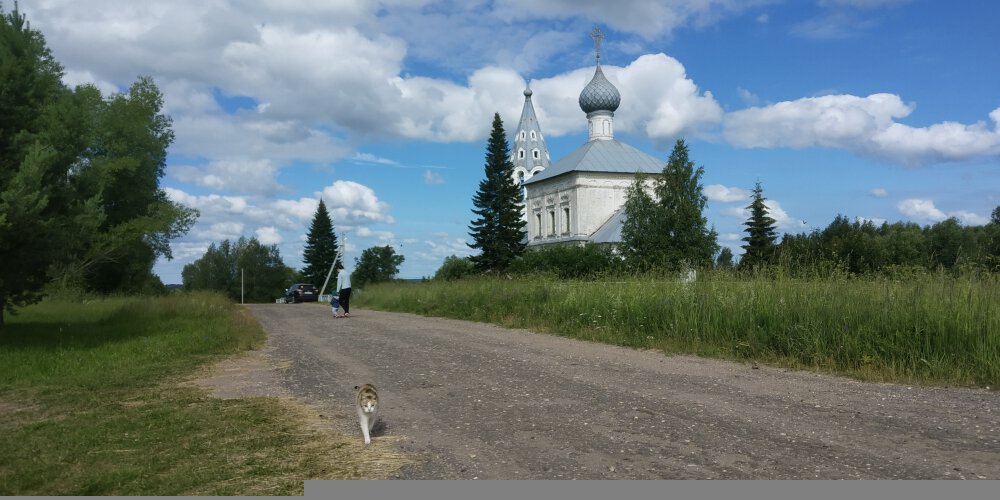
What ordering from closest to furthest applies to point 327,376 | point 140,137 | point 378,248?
point 327,376, point 140,137, point 378,248

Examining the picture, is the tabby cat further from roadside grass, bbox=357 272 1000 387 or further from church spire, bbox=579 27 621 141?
church spire, bbox=579 27 621 141

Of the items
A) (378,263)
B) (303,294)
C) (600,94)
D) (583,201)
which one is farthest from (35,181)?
(378,263)

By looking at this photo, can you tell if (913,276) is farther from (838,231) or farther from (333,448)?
(838,231)

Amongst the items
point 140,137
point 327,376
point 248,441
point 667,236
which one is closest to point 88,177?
point 327,376

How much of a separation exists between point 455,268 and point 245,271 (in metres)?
67.9

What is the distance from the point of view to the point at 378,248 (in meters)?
124

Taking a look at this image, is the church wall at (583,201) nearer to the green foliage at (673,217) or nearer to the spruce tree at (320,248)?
the green foliage at (673,217)

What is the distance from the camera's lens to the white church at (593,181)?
245 feet

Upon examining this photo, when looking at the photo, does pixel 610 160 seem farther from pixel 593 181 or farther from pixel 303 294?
pixel 303 294

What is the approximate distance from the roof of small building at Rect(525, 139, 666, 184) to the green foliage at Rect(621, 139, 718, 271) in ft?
46.1

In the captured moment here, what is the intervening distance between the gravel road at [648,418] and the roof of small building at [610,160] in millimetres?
63761

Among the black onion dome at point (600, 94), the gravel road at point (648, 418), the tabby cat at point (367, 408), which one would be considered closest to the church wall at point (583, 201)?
the black onion dome at point (600, 94)

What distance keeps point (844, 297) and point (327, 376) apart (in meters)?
7.97

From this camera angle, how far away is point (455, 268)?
7231 centimetres
